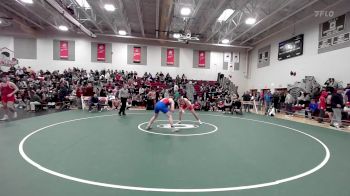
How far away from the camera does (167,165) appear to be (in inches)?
158

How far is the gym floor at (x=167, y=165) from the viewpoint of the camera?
3064 mm

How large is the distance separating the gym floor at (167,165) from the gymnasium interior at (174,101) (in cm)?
3

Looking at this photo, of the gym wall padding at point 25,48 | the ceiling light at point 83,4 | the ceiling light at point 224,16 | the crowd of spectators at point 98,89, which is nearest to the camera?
the crowd of spectators at point 98,89

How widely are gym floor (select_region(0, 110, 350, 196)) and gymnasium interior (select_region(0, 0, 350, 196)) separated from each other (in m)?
0.03

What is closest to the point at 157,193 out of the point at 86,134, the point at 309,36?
the point at 86,134

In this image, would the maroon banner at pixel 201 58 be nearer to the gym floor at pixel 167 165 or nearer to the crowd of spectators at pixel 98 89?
the crowd of spectators at pixel 98 89

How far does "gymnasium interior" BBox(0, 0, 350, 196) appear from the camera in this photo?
352cm

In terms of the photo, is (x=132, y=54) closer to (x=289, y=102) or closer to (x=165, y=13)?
(x=165, y=13)

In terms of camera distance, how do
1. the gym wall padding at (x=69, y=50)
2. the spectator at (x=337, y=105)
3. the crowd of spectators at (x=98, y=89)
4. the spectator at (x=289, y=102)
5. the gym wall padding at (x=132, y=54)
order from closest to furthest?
the spectator at (x=337, y=105)
the crowd of spectators at (x=98, y=89)
the spectator at (x=289, y=102)
the gym wall padding at (x=69, y=50)
the gym wall padding at (x=132, y=54)

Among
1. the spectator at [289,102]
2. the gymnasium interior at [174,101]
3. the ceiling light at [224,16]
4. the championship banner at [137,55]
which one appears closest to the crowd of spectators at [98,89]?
the gymnasium interior at [174,101]

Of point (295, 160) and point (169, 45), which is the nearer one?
point (295, 160)

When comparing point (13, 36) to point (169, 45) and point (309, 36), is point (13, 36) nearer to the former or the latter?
point (169, 45)

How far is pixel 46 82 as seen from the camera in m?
18.1

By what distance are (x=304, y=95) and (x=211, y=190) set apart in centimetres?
1490
